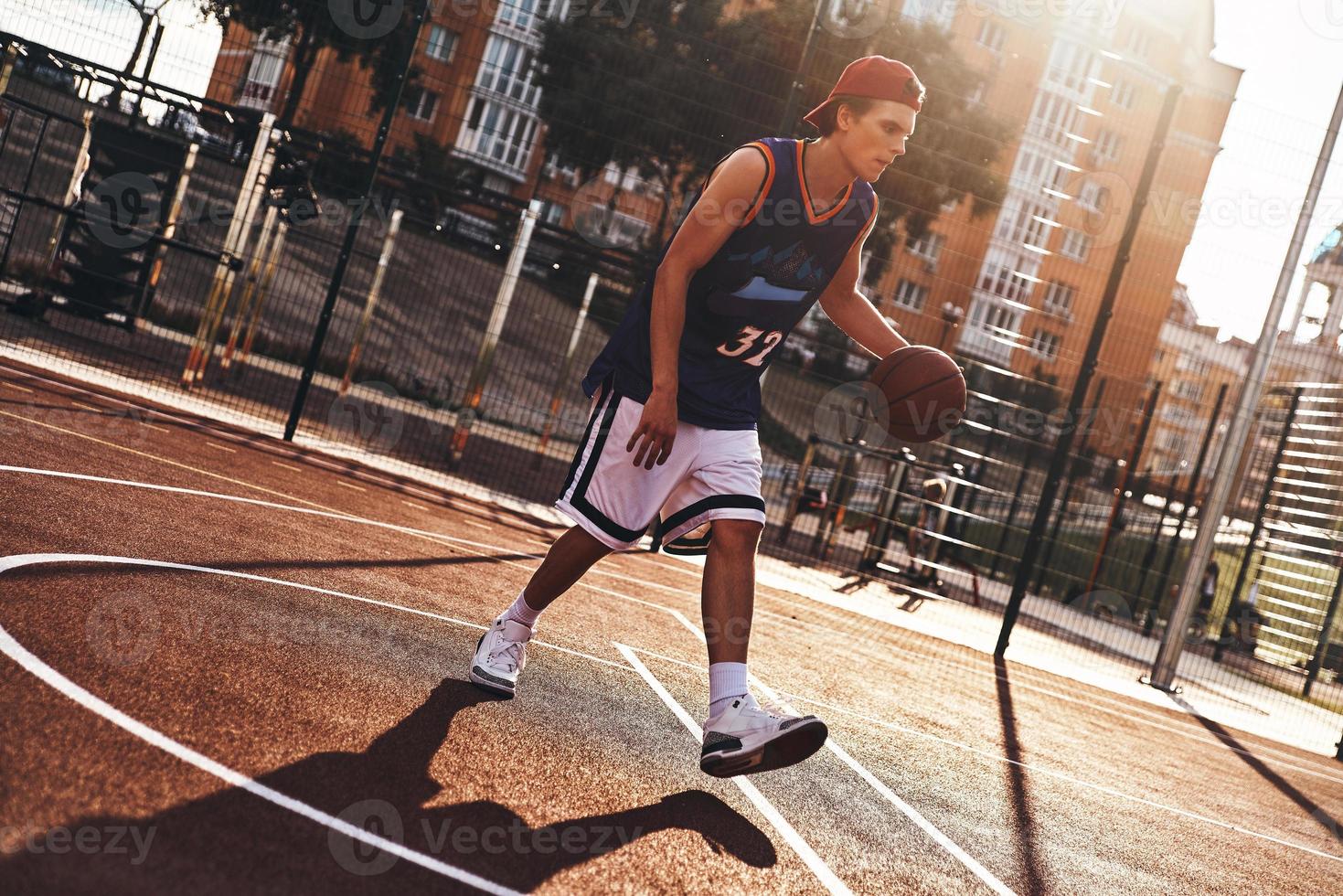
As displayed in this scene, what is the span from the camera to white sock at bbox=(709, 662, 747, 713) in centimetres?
326

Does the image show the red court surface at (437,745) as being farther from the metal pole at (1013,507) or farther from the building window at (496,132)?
the building window at (496,132)

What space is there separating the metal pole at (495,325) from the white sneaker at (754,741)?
22.5ft

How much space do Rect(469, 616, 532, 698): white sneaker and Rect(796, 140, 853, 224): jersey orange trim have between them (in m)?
1.66

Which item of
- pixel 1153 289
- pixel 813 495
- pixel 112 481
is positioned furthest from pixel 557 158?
pixel 112 481

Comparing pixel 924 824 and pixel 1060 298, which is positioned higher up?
pixel 1060 298

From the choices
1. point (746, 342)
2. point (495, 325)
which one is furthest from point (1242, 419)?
point (746, 342)

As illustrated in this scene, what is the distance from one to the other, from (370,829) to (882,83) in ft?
8.31

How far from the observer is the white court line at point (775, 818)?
292 cm

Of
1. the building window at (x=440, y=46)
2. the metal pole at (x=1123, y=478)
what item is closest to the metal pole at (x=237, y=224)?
the building window at (x=440, y=46)

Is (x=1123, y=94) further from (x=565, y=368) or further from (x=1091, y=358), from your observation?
(x=565, y=368)

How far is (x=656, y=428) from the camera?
3.20 m

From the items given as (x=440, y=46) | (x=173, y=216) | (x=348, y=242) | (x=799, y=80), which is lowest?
(x=173, y=216)

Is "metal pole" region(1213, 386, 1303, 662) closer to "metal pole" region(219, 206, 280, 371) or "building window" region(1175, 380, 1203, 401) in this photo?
"building window" region(1175, 380, 1203, 401)

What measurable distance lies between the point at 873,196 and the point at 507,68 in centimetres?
591
